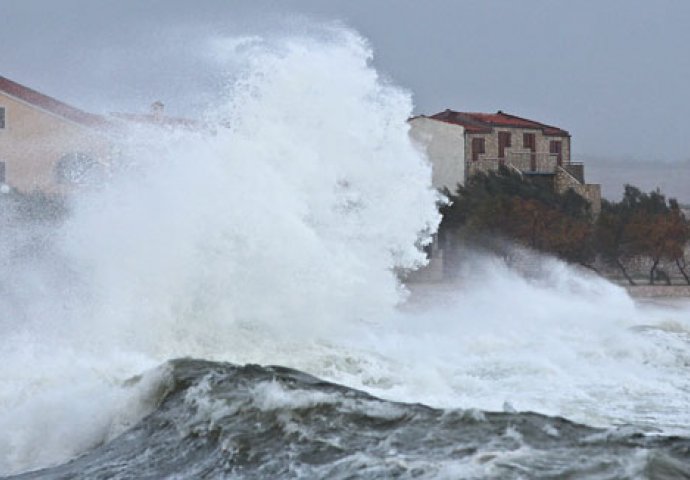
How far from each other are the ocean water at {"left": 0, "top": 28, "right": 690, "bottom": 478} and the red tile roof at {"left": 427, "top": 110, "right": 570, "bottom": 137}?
1225 inches

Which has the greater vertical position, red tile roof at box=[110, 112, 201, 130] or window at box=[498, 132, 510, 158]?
window at box=[498, 132, 510, 158]

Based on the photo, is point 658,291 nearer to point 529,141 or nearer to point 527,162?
point 527,162

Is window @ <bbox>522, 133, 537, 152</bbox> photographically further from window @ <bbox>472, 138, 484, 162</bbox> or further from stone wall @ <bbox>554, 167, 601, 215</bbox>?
window @ <bbox>472, 138, 484, 162</bbox>

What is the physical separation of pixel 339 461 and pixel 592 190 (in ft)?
146

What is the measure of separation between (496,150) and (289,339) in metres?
38.9

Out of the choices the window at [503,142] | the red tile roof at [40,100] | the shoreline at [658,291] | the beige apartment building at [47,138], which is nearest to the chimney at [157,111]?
the beige apartment building at [47,138]

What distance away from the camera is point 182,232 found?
1361cm

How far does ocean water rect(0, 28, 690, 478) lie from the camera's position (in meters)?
7.25

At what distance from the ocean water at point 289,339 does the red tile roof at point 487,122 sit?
31.1 metres

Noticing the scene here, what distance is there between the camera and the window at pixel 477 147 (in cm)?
4984

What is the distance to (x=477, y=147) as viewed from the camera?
50.1 m

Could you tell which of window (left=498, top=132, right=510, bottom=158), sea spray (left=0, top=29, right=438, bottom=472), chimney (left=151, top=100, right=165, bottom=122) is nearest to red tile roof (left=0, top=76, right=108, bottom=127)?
chimney (left=151, top=100, right=165, bottom=122)

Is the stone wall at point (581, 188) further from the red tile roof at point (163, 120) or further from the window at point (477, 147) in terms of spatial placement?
the red tile roof at point (163, 120)

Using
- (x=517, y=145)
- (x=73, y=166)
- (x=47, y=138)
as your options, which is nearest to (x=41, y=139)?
(x=47, y=138)
